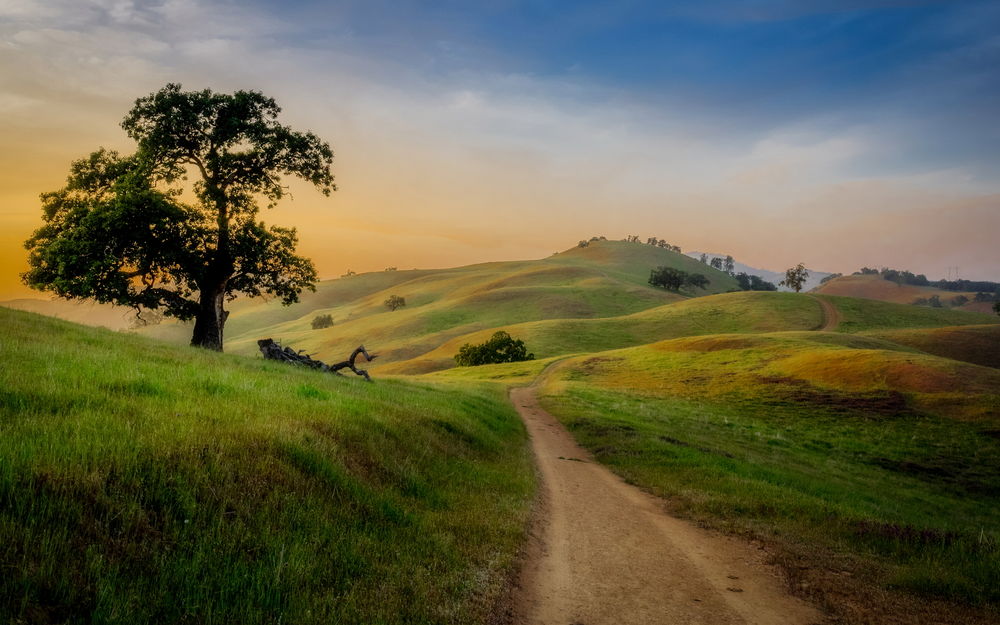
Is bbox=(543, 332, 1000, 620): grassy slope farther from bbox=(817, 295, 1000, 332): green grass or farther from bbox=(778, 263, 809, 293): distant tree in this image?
bbox=(778, 263, 809, 293): distant tree

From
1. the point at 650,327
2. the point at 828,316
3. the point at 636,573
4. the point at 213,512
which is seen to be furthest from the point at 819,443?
the point at 828,316

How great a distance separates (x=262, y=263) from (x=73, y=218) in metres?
9.85

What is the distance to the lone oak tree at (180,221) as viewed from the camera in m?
27.0

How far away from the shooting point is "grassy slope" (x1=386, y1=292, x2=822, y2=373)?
312ft

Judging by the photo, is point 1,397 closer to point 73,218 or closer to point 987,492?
point 73,218

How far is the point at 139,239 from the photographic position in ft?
91.2

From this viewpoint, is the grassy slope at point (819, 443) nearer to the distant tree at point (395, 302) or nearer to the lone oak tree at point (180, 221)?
the lone oak tree at point (180, 221)

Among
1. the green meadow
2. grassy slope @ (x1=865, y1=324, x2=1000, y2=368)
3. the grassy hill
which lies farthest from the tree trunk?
grassy slope @ (x1=865, y1=324, x2=1000, y2=368)

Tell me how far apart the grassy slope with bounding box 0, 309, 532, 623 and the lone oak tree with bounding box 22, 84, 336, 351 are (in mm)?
19168

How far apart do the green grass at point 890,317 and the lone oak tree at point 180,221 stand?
106 meters

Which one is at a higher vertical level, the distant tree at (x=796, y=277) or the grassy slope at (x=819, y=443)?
the distant tree at (x=796, y=277)

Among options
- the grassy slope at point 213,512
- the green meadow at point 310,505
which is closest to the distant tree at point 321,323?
the green meadow at point 310,505

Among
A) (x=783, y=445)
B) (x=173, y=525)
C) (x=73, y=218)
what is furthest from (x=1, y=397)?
(x=783, y=445)

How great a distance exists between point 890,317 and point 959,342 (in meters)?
34.4
